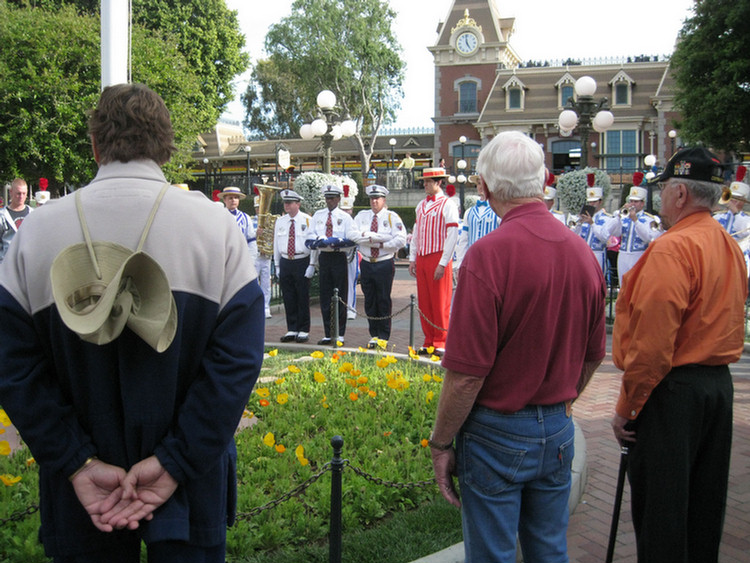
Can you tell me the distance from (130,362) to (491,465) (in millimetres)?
1283

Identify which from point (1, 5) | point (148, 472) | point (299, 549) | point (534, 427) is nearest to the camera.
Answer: point (148, 472)

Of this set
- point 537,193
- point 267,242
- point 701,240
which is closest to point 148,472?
point 537,193

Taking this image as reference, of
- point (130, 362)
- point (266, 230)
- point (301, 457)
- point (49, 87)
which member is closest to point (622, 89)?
point (49, 87)

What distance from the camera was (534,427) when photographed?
8.07ft

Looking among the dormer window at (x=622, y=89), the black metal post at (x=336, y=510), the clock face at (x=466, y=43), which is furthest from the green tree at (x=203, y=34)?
the black metal post at (x=336, y=510)

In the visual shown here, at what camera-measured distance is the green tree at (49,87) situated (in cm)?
2788

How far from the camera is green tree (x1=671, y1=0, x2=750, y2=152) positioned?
24.1m

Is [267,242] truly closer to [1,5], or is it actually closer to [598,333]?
[598,333]

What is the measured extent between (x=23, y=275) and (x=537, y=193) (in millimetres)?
1787

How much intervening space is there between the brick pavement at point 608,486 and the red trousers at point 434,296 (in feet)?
2.32

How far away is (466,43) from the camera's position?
49125 mm

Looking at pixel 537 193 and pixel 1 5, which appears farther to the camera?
pixel 1 5

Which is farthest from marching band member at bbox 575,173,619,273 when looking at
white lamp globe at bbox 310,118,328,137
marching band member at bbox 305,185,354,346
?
white lamp globe at bbox 310,118,328,137

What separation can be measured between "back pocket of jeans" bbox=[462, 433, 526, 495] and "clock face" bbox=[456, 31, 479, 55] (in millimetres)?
49704
